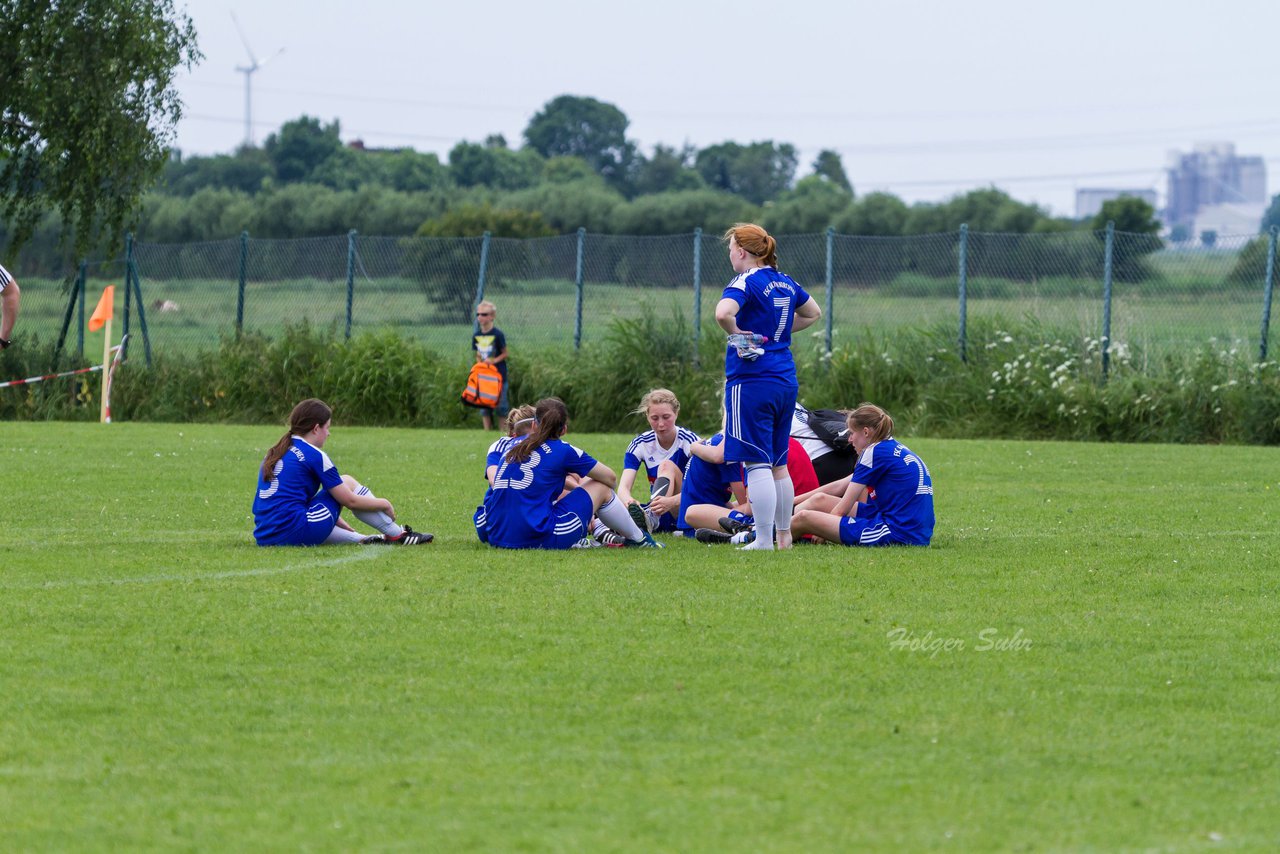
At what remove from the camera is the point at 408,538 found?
9.61 metres

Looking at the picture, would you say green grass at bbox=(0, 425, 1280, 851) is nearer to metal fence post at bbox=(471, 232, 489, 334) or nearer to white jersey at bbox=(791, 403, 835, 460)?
white jersey at bbox=(791, 403, 835, 460)

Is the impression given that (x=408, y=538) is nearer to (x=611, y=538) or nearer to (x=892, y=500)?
(x=611, y=538)

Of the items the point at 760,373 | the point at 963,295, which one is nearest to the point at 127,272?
the point at 963,295

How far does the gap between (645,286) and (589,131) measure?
9646 cm

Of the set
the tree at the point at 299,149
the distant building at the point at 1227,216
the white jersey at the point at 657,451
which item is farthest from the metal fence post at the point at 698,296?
the distant building at the point at 1227,216

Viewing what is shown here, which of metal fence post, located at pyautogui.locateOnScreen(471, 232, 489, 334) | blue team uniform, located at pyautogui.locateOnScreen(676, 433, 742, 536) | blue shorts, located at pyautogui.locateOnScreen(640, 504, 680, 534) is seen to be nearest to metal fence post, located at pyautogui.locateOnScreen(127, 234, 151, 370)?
metal fence post, located at pyautogui.locateOnScreen(471, 232, 489, 334)

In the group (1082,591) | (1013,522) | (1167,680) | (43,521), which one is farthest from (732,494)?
(1167,680)

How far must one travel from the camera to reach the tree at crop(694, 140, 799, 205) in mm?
107312

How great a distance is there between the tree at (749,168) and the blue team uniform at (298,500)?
321ft

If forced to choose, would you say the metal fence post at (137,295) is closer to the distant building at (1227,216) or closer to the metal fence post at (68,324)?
the metal fence post at (68,324)

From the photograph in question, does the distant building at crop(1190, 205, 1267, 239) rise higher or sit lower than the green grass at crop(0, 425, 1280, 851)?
higher

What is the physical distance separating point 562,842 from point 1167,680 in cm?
275

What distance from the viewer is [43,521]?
417 inches

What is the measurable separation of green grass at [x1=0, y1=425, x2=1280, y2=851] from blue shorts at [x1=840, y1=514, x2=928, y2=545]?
0.29 metres
